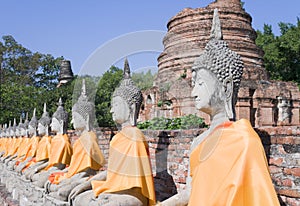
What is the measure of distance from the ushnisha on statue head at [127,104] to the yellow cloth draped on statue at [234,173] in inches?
74.4

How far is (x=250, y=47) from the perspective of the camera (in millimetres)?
12891

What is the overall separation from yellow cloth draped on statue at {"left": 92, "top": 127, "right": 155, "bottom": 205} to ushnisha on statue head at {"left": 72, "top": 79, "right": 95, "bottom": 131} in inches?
63.6

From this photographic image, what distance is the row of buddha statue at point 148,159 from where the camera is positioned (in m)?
2.09

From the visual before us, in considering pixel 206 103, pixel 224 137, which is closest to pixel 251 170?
pixel 224 137

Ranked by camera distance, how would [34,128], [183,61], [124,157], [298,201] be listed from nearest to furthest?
[298,201]
[124,157]
[34,128]
[183,61]

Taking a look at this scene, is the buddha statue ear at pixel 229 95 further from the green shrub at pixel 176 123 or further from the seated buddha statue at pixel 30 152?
the seated buddha statue at pixel 30 152

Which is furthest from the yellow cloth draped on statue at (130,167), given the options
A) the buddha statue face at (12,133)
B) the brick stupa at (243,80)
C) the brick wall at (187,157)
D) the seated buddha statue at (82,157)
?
the buddha statue face at (12,133)

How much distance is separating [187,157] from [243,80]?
22.8ft

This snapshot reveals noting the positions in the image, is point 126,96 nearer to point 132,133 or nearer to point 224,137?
point 132,133

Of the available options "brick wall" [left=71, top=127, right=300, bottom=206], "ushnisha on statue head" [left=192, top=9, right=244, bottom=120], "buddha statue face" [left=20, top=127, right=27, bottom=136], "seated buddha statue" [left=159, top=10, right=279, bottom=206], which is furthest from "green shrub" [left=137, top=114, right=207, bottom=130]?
"buddha statue face" [left=20, top=127, right=27, bottom=136]

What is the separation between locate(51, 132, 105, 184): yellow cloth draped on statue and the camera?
17.7ft

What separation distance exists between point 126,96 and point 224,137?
206 cm

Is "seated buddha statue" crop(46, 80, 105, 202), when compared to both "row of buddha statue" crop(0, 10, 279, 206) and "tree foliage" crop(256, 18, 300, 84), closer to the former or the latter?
"row of buddha statue" crop(0, 10, 279, 206)

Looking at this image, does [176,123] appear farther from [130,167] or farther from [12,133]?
[12,133]
